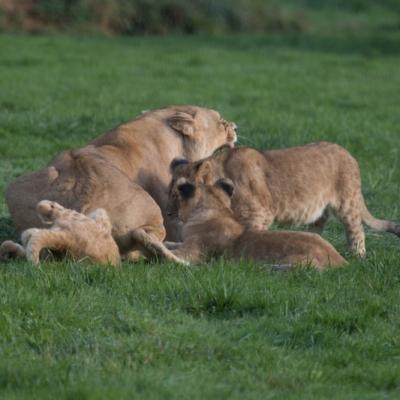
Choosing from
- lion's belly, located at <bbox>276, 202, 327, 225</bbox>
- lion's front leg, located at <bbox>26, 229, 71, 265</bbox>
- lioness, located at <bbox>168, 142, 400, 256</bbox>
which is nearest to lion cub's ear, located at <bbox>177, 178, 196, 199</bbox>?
lioness, located at <bbox>168, 142, 400, 256</bbox>

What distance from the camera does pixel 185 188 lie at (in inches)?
330

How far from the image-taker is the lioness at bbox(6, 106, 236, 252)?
7.89 m

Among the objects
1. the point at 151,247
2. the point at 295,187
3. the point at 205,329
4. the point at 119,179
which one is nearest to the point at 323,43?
the point at 295,187

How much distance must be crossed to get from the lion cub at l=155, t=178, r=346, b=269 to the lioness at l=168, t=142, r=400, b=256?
1.08 feet

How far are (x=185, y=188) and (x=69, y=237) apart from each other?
131cm

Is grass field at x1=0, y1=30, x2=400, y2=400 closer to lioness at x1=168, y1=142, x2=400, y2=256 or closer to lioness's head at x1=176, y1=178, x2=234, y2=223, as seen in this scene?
lioness at x1=168, y1=142, x2=400, y2=256

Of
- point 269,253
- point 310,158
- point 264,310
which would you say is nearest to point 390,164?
point 310,158

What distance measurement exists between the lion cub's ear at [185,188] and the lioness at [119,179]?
0.20 meters

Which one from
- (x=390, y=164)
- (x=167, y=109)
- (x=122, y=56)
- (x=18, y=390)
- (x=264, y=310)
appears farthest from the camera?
(x=122, y=56)

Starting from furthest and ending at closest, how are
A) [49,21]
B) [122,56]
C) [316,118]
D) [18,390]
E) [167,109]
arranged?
[49,21] < [122,56] < [316,118] < [167,109] < [18,390]

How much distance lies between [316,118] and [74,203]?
25.7ft

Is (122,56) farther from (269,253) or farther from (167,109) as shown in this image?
(269,253)

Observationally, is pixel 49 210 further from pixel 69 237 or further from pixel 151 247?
pixel 151 247

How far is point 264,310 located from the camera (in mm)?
6559
